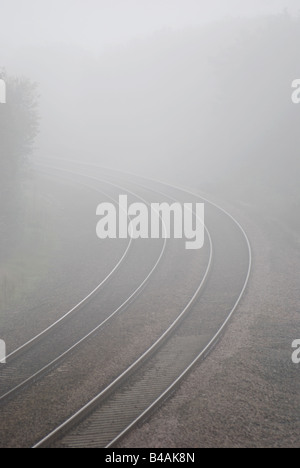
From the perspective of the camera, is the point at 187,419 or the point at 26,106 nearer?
the point at 187,419

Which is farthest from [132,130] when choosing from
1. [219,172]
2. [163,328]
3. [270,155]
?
[163,328]

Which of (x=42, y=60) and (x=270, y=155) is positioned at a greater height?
(x=42, y=60)

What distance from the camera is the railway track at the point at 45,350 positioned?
38.4ft

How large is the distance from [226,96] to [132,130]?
535 inches

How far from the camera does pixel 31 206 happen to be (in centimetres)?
2830

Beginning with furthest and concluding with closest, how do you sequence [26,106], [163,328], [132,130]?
[132,130]
[26,106]
[163,328]

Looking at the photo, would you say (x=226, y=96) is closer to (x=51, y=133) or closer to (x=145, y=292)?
(x=51, y=133)
